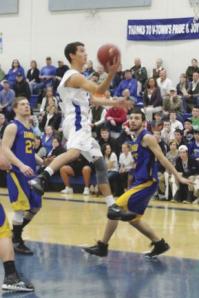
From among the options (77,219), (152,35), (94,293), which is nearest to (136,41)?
(152,35)

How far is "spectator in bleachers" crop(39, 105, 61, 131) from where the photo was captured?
53.4 ft

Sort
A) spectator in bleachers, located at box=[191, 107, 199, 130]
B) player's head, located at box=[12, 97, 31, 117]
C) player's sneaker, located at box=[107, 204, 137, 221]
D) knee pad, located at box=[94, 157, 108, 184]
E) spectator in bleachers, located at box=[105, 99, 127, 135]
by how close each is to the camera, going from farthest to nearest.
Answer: spectator in bleachers, located at box=[105, 99, 127, 135], spectator in bleachers, located at box=[191, 107, 199, 130], player's head, located at box=[12, 97, 31, 117], knee pad, located at box=[94, 157, 108, 184], player's sneaker, located at box=[107, 204, 137, 221]

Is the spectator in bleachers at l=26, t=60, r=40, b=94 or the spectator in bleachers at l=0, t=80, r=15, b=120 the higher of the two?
the spectator in bleachers at l=26, t=60, r=40, b=94

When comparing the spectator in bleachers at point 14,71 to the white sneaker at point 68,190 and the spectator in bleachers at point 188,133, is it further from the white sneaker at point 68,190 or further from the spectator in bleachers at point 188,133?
the spectator in bleachers at point 188,133

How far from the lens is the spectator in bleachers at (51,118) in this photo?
16.3m

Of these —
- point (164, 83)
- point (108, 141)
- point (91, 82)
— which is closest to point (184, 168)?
point (108, 141)

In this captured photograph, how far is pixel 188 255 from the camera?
674 centimetres

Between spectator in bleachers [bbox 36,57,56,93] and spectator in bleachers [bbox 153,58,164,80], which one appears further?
spectator in bleachers [bbox 36,57,56,93]

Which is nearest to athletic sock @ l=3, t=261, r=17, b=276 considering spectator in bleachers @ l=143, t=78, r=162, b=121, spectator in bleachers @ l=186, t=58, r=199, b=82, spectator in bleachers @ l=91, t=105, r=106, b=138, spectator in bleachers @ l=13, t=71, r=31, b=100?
spectator in bleachers @ l=91, t=105, r=106, b=138

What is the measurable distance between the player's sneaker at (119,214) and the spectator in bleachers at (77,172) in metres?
7.59

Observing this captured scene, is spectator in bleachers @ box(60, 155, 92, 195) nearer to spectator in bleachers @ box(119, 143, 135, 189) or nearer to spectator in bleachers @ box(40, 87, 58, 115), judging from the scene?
spectator in bleachers @ box(119, 143, 135, 189)

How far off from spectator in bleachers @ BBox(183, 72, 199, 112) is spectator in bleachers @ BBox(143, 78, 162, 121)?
643 millimetres

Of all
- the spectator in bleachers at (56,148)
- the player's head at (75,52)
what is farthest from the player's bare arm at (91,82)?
the spectator in bleachers at (56,148)

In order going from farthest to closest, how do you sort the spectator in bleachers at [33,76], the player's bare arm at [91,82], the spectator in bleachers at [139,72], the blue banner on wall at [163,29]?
1. the spectator in bleachers at [33,76]
2. the blue banner on wall at [163,29]
3. the spectator in bleachers at [139,72]
4. the player's bare arm at [91,82]
